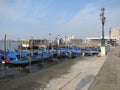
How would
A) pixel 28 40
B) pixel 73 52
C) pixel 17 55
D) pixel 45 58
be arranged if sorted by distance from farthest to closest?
1. pixel 28 40
2. pixel 73 52
3. pixel 45 58
4. pixel 17 55

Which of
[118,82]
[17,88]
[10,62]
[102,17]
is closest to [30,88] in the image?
[17,88]

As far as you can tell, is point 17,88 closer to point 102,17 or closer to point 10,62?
point 10,62

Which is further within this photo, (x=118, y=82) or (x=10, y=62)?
(x=10, y=62)

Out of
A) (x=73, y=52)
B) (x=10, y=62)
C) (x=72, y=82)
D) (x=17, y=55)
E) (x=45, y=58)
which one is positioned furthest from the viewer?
(x=73, y=52)

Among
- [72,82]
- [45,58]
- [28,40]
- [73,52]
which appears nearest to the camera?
[72,82]

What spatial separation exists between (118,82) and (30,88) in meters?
4.61

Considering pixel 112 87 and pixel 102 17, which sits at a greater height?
pixel 102 17

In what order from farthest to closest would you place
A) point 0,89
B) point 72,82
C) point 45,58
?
1. point 45,58
2. point 72,82
3. point 0,89

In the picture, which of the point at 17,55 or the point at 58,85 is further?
the point at 17,55

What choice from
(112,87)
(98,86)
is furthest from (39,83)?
(112,87)

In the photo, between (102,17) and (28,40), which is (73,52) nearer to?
(102,17)

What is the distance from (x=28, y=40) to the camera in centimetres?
6994

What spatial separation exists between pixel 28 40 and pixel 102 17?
146 ft

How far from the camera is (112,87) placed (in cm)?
958
